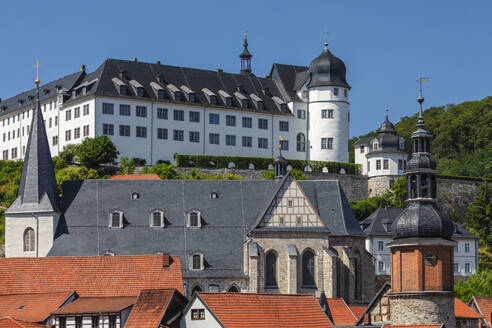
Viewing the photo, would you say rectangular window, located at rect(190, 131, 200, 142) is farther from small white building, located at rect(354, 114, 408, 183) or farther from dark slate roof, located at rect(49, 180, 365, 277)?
dark slate roof, located at rect(49, 180, 365, 277)

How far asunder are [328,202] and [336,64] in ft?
142

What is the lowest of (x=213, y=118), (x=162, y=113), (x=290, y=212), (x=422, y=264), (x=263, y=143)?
(x=422, y=264)

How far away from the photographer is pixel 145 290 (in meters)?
59.9

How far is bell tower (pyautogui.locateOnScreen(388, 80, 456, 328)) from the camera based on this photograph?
56.2 m

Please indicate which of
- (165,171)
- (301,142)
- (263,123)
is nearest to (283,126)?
(263,123)

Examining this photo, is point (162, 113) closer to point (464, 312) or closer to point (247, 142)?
point (247, 142)

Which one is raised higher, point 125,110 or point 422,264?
point 125,110

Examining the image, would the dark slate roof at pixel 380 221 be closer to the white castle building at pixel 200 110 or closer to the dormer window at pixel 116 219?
the white castle building at pixel 200 110

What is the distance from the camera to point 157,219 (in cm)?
7719

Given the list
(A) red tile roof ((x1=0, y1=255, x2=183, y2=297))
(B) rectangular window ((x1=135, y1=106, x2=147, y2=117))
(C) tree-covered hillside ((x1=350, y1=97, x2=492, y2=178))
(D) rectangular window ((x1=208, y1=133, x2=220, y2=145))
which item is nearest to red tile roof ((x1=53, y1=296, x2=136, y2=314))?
(A) red tile roof ((x1=0, y1=255, x2=183, y2=297))

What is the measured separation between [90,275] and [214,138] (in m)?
50.9

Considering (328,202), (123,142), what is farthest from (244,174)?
(328,202)

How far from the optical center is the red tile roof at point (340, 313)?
6569 cm

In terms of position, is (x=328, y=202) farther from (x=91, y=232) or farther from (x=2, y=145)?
(x=2, y=145)
